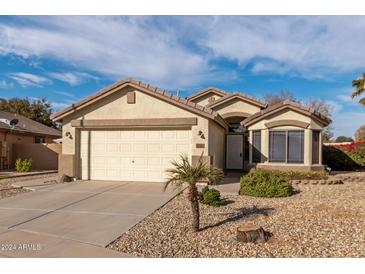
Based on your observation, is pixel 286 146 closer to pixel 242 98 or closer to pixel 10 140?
pixel 242 98

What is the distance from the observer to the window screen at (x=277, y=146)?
50.6 ft

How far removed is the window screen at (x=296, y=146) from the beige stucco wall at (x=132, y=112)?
16.8 ft

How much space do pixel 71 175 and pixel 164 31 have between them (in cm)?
817

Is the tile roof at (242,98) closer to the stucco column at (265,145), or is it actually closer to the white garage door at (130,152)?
the stucco column at (265,145)

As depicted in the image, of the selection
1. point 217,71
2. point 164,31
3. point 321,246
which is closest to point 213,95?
point 217,71

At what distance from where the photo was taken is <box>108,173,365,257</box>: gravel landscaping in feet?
17.5

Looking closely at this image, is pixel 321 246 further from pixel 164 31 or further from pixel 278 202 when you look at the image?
pixel 164 31

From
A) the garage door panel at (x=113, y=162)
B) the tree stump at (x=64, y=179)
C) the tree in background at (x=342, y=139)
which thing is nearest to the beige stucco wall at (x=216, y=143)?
the garage door panel at (x=113, y=162)

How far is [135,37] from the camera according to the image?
12.2 meters

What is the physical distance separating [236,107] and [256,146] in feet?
13.5

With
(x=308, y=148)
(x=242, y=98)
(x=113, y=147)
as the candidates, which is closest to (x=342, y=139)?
(x=242, y=98)

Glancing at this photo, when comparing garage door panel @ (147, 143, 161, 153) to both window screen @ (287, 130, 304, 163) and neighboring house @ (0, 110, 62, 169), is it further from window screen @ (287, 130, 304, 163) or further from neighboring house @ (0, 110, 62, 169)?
neighboring house @ (0, 110, 62, 169)
